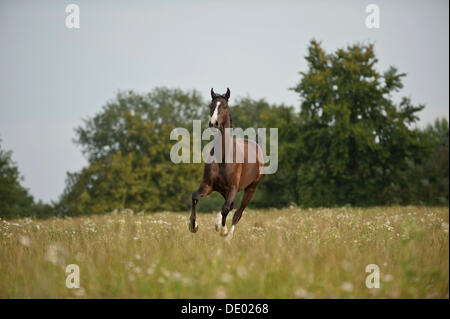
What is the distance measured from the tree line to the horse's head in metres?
18.8

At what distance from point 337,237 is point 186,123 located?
47317 mm

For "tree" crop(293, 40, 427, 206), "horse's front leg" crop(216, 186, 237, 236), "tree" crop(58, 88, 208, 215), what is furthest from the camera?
"tree" crop(58, 88, 208, 215)

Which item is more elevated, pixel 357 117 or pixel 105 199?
pixel 357 117

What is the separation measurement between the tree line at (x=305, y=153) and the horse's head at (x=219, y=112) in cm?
1884

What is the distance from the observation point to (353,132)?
104 feet

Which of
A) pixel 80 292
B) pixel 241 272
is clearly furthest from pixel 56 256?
pixel 241 272

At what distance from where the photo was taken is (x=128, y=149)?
47188mm

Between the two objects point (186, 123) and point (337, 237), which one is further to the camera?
point (186, 123)

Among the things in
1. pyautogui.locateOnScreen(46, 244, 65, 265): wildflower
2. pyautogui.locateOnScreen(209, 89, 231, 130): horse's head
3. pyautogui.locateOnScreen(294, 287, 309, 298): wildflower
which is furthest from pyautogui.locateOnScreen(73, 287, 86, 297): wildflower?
pyautogui.locateOnScreen(209, 89, 231, 130): horse's head

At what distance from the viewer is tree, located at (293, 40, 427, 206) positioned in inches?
1271

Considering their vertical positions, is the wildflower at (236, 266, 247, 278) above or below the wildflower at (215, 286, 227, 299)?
above

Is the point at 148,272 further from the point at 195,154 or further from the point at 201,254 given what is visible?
the point at 195,154

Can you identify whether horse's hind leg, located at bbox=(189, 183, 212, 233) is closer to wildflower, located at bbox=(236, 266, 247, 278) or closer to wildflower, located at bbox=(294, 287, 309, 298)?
wildflower, located at bbox=(236, 266, 247, 278)
